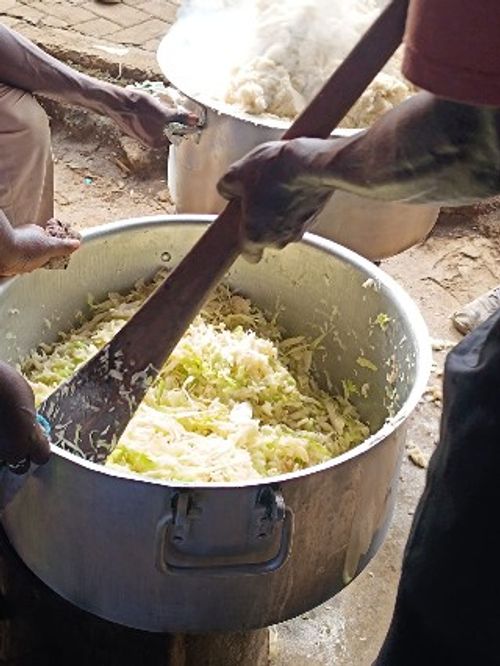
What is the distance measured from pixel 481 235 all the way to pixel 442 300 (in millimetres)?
597

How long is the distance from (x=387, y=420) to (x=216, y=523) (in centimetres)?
63

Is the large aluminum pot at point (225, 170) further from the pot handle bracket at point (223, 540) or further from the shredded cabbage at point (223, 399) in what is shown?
the pot handle bracket at point (223, 540)

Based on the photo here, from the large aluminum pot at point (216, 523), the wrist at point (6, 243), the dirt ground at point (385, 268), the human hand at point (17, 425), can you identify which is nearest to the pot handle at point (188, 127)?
the large aluminum pot at point (216, 523)

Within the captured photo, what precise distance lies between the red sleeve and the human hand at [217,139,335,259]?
11.5 inches

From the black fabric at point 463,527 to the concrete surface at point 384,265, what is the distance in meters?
1.08

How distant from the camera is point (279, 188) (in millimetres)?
1419

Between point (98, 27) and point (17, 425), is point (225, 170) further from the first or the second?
Answer: point (98, 27)

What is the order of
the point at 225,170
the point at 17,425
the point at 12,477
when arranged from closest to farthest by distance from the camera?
the point at 17,425 < the point at 12,477 < the point at 225,170

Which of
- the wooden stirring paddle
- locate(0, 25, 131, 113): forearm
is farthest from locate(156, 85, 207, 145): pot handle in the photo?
the wooden stirring paddle

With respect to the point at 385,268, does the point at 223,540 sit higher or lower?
higher

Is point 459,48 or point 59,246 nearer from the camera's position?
point 459,48

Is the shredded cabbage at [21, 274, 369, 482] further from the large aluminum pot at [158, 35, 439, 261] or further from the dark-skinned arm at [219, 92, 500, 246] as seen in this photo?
the dark-skinned arm at [219, 92, 500, 246]


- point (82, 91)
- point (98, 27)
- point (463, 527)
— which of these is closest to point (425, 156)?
point (463, 527)

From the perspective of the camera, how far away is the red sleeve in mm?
992
